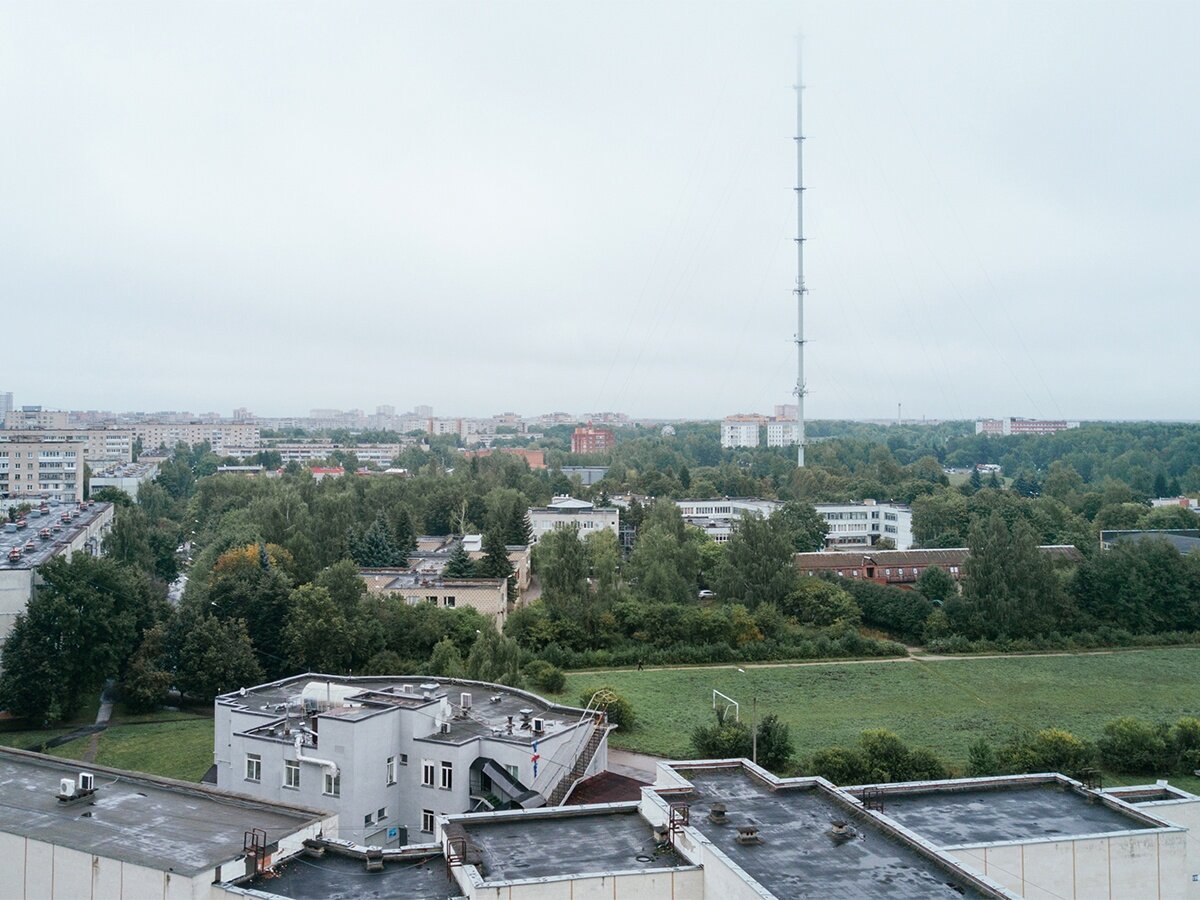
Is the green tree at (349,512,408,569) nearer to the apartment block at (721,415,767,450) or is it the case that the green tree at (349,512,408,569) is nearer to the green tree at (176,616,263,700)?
the green tree at (176,616,263,700)

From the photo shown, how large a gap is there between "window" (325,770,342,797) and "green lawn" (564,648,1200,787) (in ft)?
28.6

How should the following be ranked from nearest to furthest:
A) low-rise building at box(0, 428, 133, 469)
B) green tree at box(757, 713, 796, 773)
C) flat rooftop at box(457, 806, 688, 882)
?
flat rooftop at box(457, 806, 688, 882) < green tree at box(757, 713, 796, 773) < low-rise building at box(0, 428, 133, 469)

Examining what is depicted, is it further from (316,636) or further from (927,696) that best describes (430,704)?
(927,696)

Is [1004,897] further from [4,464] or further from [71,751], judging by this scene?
[4,464]

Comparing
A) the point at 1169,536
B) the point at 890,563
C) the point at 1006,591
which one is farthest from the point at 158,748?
the point at 1169,536

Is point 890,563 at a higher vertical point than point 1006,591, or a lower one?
lower

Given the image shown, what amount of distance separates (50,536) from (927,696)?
92.1 feet

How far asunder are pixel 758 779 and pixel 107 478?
6833 centimetres

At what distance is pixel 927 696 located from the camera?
94.6 ft

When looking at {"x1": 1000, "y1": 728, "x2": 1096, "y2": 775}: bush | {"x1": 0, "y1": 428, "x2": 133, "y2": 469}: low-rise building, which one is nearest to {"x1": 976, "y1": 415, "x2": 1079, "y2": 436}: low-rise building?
{"x1": 0, "y1": 428, "x2": 133, "y2": 469}: low-rise building

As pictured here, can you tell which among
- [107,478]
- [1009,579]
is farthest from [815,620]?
[107,478]

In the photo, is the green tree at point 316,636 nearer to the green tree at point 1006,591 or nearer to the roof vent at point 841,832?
the roof vent at point 841,832

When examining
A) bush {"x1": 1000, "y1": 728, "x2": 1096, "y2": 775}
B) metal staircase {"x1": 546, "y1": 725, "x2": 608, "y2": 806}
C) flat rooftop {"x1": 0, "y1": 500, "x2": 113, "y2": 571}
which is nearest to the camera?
metal staircase {"x1": 546, "y1": 725, "x2": 608, "y2": 806}

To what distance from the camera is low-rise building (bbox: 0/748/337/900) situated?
1027 centimetres
